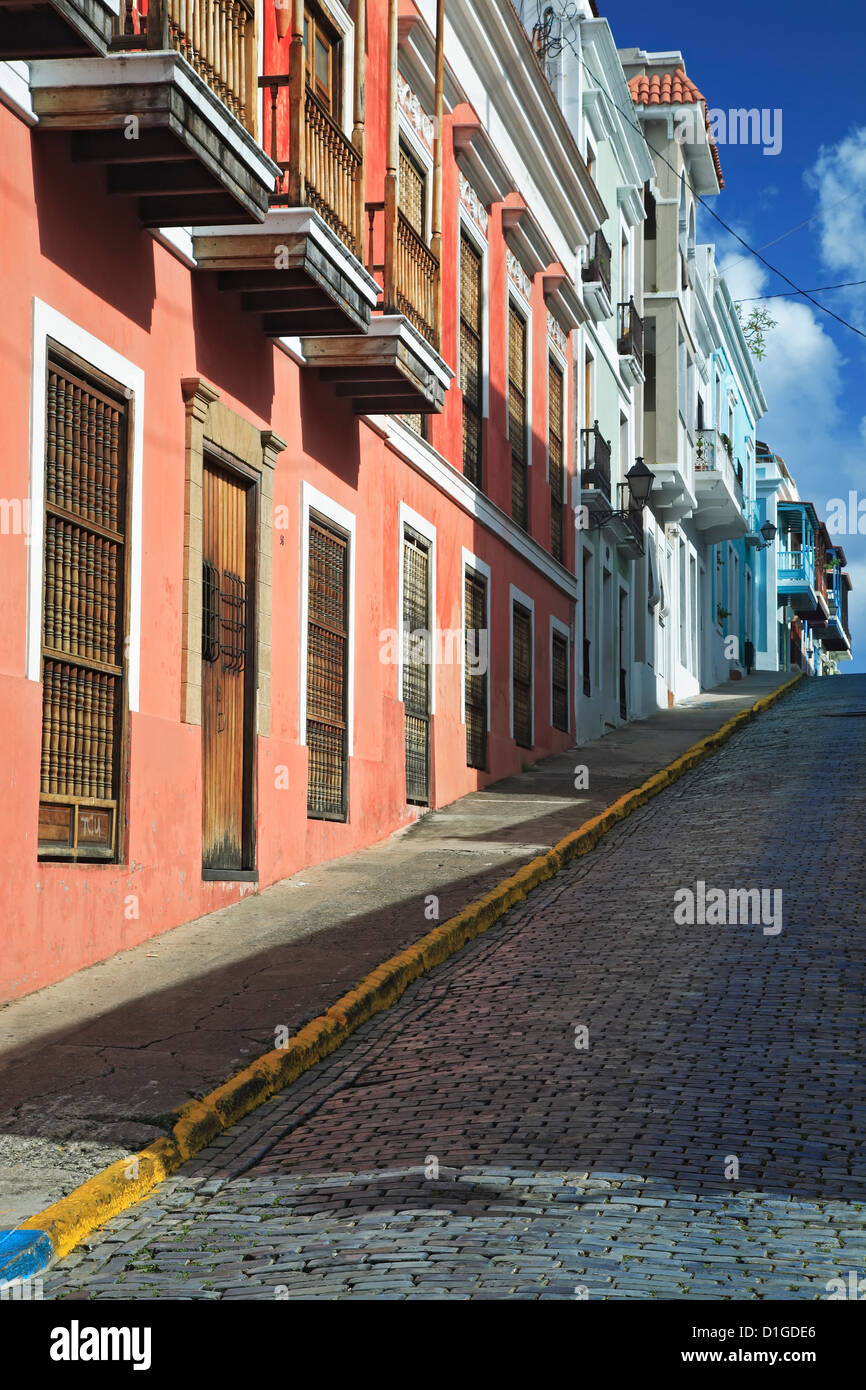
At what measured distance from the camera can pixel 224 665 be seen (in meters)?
11.1

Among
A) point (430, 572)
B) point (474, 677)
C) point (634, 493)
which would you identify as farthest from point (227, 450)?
point (634, 493)

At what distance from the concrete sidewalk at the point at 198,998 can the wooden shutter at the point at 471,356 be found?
5060 millimetres

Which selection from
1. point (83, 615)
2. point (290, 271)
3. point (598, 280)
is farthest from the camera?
point (598, 280)

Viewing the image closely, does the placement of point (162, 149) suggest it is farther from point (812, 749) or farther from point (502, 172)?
point (812, 749)

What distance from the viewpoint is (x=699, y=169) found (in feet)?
111

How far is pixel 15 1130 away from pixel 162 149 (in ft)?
16.4

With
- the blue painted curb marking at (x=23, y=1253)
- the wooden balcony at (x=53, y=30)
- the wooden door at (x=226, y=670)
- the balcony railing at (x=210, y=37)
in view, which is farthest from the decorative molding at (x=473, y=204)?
the blue painted curb marking at (x=23, y=1253)

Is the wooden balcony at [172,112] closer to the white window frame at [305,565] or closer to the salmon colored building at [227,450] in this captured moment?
the salmon colored building at [227,450]

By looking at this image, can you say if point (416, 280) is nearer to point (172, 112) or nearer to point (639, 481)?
point (172, 112)

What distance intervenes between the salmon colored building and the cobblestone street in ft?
6.31

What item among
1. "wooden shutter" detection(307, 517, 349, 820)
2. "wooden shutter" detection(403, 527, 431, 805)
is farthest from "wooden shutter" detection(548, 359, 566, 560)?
"wooden shutter" detection(307, 517, 349, 820)

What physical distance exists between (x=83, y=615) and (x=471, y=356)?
9779mm

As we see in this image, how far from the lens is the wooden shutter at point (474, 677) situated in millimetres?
17719

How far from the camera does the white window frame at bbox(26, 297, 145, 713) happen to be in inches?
326
